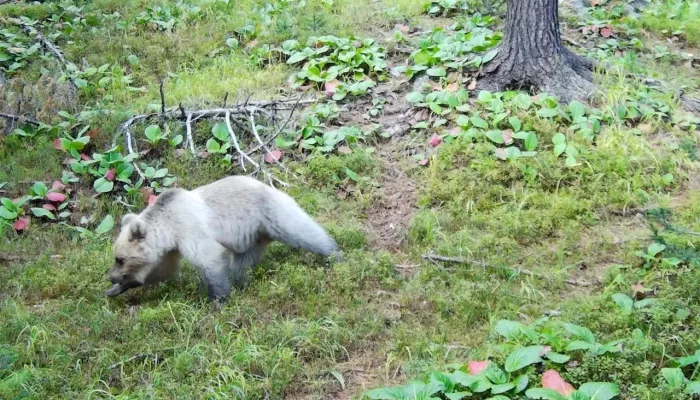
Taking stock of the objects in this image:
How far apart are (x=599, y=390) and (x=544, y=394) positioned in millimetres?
326

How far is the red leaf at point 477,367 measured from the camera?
15.4 ft

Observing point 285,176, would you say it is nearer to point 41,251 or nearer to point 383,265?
point 383,265

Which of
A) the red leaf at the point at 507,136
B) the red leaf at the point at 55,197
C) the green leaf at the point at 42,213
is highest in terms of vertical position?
the red leaf at the point at 507,136

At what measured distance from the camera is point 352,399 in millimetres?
4914

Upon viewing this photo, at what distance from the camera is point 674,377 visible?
14.5 feet

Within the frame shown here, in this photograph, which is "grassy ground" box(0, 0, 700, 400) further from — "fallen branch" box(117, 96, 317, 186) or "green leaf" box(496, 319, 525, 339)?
"fallen branch" box(117, 96, 317, 186)

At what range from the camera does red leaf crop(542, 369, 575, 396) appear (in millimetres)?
4445

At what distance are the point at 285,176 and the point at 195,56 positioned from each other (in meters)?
3.31

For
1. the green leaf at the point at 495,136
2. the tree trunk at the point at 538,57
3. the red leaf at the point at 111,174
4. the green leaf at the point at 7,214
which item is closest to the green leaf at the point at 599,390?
the green leaf at the point at 495,136

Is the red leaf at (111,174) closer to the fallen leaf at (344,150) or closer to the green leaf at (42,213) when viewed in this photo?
the green leaf at (42,213)

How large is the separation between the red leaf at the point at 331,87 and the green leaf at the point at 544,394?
5218 mm

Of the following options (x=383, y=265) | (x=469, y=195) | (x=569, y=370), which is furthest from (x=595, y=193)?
(x=569, y=370)

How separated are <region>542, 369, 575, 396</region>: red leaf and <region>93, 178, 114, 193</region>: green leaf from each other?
4841 millimetres

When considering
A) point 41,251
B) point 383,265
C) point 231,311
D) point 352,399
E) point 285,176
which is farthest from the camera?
point 285,176
